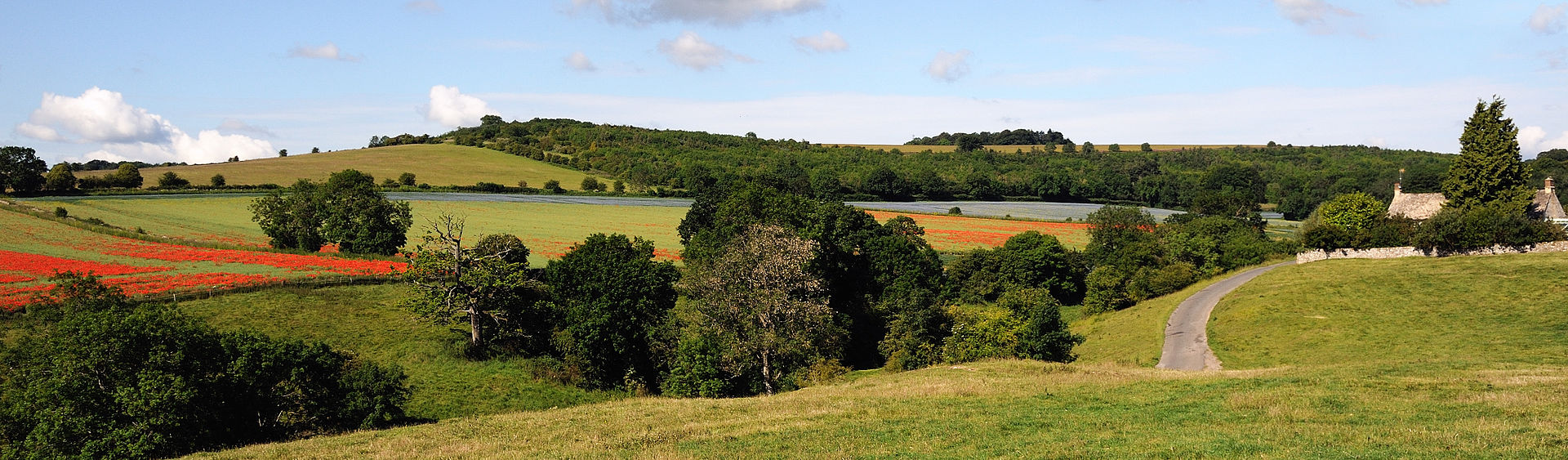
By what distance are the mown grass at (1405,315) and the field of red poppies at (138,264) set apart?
197 ft

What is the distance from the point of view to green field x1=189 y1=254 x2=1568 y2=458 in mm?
20203

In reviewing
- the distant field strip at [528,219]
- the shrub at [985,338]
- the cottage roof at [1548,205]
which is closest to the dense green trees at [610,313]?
the shrub at [985,338]

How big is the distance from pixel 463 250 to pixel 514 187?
4056 inches

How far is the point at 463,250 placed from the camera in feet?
192

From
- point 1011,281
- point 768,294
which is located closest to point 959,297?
point 1011,281

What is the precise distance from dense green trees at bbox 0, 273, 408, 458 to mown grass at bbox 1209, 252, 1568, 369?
1707 inches

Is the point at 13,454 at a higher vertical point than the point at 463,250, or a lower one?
lower

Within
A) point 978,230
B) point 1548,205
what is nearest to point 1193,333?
point 1548,205

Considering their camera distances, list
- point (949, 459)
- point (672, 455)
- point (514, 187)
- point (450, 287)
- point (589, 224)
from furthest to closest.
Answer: point (514, 187), point (589, 224), point (450, 287), point (672, 455), point (949, 459)

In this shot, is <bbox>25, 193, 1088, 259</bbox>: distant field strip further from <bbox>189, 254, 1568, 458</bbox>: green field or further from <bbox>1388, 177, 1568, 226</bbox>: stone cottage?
<bbox>189, 254, 1568, 458</bbox>: green field

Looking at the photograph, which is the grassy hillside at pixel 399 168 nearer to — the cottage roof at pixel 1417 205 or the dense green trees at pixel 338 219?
the dense green trees at pixel 338 219

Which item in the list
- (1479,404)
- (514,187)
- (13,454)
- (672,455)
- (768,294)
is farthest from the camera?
(514,187)

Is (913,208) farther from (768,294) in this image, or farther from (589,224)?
(768,294)

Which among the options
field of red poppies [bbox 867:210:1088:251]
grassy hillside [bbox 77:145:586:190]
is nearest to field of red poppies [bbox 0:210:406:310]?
grassy hillside [bbox 77:145:586:190]
